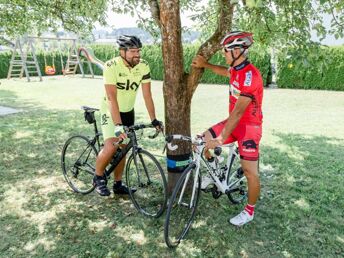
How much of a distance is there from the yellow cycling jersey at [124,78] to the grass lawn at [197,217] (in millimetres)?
1514

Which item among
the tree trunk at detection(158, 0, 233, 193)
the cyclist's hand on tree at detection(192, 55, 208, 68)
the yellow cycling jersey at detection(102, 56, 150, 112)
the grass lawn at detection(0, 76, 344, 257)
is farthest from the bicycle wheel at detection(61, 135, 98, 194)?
the cyclist's hand on tree at detection(192, 55, 208, 68)

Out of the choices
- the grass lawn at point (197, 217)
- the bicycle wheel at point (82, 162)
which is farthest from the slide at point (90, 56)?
the bicycle wheel at point (82, 162)

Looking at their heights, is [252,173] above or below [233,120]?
below

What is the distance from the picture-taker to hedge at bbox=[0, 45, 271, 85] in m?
19.0

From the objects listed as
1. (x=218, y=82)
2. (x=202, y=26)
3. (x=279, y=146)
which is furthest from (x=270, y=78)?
(x=202, y=26)

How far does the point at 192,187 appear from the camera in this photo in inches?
174

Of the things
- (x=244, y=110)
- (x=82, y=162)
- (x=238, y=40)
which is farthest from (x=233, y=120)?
(x=82, y=162)

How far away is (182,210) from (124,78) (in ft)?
6.26

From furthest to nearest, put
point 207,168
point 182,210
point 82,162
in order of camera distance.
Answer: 1. point 82,162
2. point 182,210
3. point 207,168

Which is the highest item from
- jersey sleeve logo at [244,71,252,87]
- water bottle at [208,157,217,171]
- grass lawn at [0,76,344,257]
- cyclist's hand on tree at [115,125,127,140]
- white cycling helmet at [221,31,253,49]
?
white cycling helmet at [221,31,253,49]

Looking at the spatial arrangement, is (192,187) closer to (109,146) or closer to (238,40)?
(109,146)

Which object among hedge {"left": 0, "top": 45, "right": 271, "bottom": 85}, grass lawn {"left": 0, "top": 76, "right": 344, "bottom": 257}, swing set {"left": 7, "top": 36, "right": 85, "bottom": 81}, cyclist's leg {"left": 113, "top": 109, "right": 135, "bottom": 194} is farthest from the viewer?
swing set {"left": 7, "top": 36, "right": 85, "bottom": 81}

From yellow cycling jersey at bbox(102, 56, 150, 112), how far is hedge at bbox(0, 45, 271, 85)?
11.3 metres

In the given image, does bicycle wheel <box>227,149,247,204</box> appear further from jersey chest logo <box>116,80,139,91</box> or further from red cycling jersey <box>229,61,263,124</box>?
jersey chest logo <box>116,80,139,91</box>
